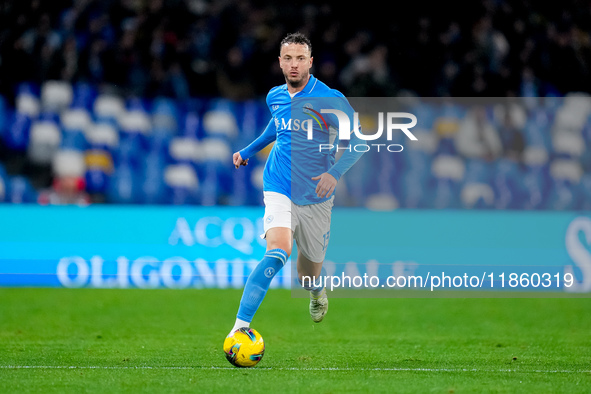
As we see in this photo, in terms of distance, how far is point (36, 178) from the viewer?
40.5 ft

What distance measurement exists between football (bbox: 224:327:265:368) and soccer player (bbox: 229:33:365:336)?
1.83 feet

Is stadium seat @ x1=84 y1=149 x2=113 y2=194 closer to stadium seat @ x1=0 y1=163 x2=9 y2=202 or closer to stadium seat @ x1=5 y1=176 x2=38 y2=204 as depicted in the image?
stadium seat @ x1=5 y1=176 x2=38 y2=204

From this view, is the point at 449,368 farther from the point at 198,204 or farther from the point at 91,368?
the point at 198,204

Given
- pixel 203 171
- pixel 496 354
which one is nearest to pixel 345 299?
pixel 203 171

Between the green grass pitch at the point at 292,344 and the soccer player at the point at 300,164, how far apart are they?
2.83 feet

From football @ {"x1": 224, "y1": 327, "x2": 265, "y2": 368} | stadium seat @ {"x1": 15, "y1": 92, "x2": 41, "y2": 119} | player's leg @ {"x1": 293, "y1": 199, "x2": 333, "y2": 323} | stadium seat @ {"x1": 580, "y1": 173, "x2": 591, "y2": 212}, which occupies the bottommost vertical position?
football @ {"x1": 224, "y1": 327, "x2": 265, "y2": 368}

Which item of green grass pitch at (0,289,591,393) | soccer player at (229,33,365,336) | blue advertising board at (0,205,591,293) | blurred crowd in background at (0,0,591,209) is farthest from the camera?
blurred crowd in background at (0,0,591,209)

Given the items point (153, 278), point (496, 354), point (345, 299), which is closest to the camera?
point (496, 354)

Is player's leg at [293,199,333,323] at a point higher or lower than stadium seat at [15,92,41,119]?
lower

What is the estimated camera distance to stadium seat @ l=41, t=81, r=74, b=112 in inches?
500

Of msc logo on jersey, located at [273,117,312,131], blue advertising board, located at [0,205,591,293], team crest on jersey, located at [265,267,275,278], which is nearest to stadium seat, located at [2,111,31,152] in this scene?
blue advertising board, located at [0,205,591,293]

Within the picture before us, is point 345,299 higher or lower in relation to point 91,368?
higher

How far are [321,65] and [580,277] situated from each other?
527 centimetres

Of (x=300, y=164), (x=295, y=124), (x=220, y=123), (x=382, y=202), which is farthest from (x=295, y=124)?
(x=220, y=123)
